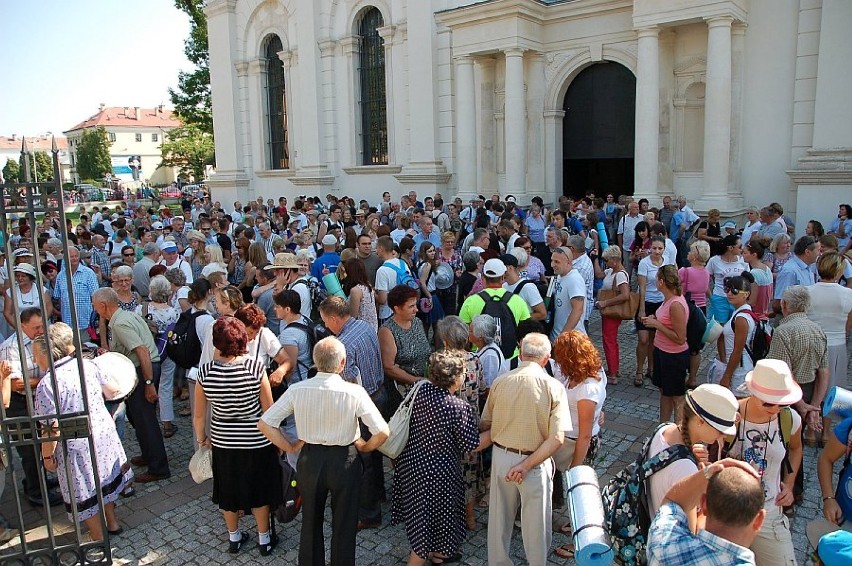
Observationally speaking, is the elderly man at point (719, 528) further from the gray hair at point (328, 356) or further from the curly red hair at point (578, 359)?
the gray hair at point (328, 356)

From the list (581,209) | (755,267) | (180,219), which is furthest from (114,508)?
(581,209)

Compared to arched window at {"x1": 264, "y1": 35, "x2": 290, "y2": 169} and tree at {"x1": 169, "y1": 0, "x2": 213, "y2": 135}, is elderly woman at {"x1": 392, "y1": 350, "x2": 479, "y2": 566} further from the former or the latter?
tree at {"x1": 169, "y1": 0, "x2": 213, "y2": 135}

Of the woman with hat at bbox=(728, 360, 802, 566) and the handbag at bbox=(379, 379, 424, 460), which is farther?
the handbag at bbox=(379, 379, 424, 460)

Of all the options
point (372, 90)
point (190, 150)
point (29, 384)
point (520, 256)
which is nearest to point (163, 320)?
point (29, 384)

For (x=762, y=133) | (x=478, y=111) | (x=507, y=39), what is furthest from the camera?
(x=478, y=111)

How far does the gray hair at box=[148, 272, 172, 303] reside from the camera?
6227mm

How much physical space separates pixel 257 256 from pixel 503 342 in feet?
12.7

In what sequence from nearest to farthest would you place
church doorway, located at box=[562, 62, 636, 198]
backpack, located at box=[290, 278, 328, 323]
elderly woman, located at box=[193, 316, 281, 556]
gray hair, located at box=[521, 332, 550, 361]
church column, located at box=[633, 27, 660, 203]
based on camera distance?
gray hair, located at box=[521, 332, 550, 361] < elderly woman, located at box=[193, 316, 281, 556] < backpack, located at box=[290, 278, 328, 323] < church column, located at box=[633, 27, 660, 203] < church doorway, located at box=[562, 62, 636, 198]

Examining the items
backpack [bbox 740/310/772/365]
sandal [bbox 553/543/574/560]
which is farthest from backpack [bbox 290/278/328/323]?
backpack [bbox 740/310/772/365]

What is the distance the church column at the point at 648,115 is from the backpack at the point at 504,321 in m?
8.80

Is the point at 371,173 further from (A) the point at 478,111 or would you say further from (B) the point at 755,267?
(B) the point at 755,267

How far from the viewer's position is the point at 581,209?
41.5 feet

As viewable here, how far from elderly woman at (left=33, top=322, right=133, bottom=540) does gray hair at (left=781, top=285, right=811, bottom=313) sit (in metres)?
5.14

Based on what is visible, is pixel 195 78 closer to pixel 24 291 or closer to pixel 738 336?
pixel 24 291
